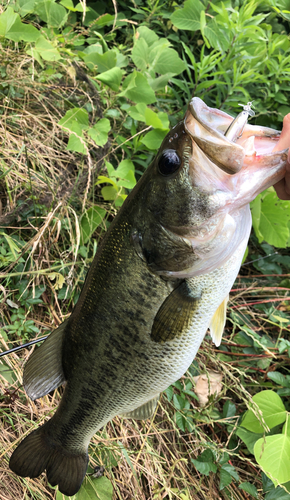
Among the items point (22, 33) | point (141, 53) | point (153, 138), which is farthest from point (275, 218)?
point (22, 33)

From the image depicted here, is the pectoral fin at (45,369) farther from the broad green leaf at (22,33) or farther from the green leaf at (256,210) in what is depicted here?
the broad green leaf at (22,33)

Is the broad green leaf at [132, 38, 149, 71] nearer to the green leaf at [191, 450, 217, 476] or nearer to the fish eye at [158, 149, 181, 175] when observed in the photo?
the fish eye at [158, 149, 181, 175]

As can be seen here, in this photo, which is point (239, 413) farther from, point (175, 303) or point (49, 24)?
point (49, 24)

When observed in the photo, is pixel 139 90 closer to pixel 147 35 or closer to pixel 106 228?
pixel 147 35

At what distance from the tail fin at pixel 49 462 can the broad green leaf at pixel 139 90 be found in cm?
196

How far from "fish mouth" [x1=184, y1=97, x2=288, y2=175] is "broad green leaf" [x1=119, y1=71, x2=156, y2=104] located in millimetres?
1417

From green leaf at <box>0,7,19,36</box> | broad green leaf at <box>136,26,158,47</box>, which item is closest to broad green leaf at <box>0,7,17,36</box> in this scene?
green leaf at <box>0,7,19,36</box>

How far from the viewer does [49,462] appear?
1448 mm

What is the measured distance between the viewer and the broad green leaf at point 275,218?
245 centimetres

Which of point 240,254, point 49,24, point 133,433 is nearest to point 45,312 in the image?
point 133,433

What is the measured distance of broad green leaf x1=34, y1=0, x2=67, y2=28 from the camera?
8.88 feet

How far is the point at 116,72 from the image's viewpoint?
249 cm

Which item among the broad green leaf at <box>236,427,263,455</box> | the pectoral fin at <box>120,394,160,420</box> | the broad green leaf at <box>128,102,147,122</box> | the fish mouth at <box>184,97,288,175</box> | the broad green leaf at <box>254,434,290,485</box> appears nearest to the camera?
the fish mouth at <box>184,97,288,175</box>

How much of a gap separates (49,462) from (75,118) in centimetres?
195
